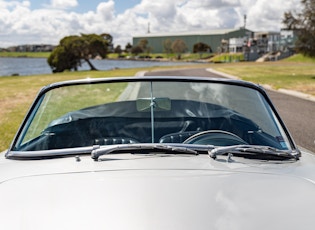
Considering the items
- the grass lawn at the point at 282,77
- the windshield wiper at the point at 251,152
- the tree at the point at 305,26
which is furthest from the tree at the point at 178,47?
the windshield wiper at the point at 251,152

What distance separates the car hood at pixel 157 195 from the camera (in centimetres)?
150

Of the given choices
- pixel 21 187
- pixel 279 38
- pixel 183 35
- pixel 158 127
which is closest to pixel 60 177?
pixel 21 187

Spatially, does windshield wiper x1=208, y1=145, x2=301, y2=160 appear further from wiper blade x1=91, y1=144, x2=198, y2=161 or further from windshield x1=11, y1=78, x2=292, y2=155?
windshield x1=11, y1=78, x2=292, y2=155

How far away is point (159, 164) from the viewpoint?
200cm

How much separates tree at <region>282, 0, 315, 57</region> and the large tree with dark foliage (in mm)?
36208

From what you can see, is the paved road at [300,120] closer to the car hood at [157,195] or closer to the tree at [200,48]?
the car hood at [157,195]

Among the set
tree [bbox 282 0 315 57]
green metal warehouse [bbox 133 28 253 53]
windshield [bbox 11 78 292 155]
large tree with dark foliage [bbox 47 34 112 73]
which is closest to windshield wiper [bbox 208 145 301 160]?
windshield [bbox 11 78 292 155]

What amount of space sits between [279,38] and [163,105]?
11362cm

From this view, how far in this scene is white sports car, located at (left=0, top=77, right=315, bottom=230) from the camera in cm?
154

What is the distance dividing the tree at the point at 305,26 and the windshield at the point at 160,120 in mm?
27965

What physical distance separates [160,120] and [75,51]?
60788mm

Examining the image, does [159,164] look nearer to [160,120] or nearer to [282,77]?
[160,120]

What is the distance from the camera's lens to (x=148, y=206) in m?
1.56

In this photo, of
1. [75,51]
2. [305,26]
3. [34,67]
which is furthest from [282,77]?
[34,67]
